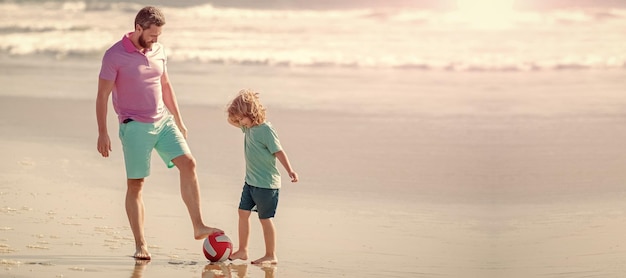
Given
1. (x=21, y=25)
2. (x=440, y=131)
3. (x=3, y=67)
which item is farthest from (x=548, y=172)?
(x=21, y=25)

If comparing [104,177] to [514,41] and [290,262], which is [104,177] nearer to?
[290,262]

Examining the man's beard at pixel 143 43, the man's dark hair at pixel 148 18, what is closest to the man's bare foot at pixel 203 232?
the man's beard at pixel 143 43

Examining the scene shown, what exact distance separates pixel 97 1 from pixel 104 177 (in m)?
22.6

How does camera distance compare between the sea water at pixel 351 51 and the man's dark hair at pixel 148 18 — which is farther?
the sea water at pixel 351 51

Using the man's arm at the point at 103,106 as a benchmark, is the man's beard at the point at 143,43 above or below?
above

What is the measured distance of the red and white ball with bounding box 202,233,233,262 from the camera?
758 cm

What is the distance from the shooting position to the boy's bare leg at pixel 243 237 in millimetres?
7812

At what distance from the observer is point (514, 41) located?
2567 cm

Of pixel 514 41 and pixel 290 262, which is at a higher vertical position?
pixel 514 41

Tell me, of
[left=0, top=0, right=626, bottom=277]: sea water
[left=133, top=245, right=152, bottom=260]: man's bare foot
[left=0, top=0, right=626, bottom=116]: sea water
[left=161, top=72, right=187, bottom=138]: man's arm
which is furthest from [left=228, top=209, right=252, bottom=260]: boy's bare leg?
[left=0, top=0, right=626, bottom=116]: sea water

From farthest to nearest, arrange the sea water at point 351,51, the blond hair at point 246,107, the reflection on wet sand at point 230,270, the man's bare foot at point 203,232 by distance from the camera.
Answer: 1. the sea water at point 351,51
2. the man's bare foot at point 203,232
3. the blond hair at point 246,107
4. the reflection on wet sand at point 230,270

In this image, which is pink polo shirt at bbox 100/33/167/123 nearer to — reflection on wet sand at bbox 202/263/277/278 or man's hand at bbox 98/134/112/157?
man's hand at bbox 98/134/112/157

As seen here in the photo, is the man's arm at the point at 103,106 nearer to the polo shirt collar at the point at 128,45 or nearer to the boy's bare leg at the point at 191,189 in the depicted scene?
the polo shirt collar at the point at 128,45

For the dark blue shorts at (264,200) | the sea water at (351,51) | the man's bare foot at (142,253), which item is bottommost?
the man's bare foot at (142,253)
